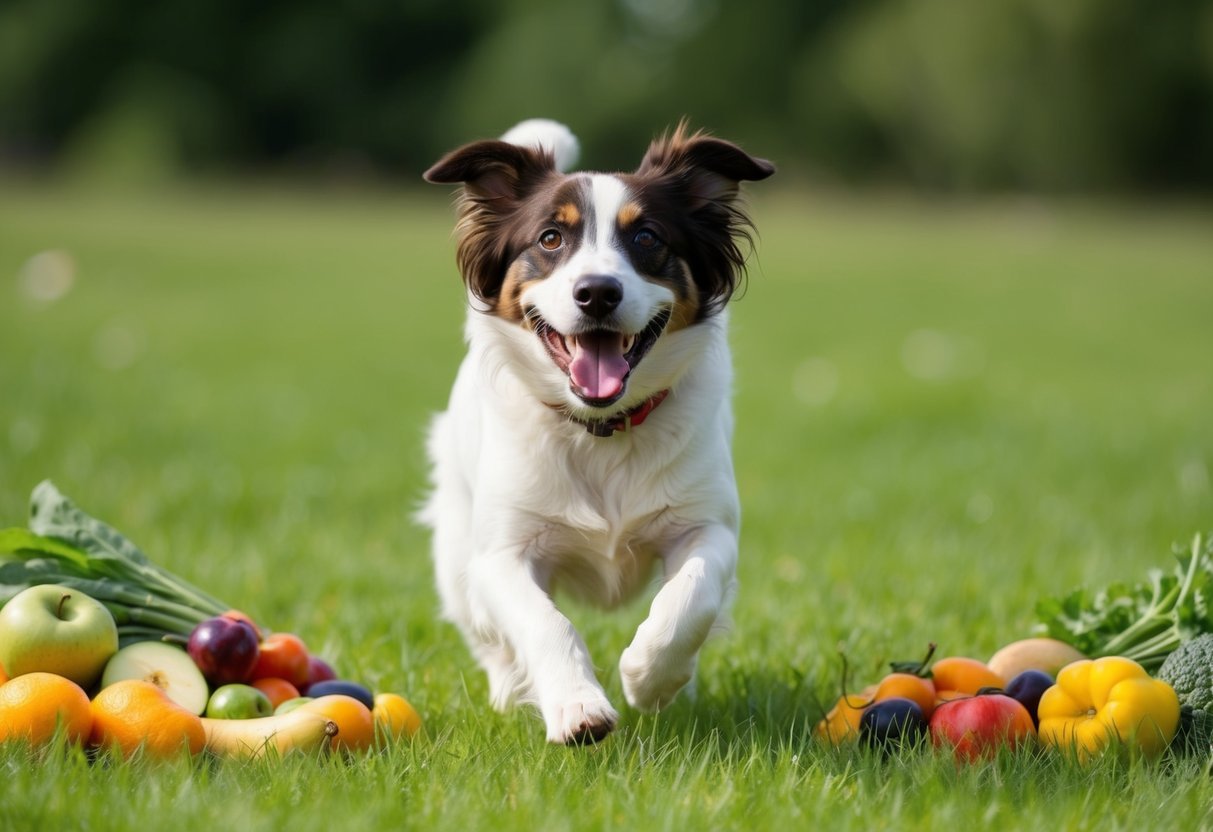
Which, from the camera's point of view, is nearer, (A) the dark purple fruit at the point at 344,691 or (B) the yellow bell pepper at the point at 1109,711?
(B) the yellow bell pepper at the point at 1109,711

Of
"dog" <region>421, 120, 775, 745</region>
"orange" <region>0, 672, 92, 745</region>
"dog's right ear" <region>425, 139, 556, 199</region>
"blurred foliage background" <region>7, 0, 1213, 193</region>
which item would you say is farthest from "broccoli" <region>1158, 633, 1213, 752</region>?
"blurred foliage background" <region>7, 0, 1213, 193</region>

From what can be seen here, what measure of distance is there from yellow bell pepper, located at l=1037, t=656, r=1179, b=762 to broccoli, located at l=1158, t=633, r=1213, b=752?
0.04 metres

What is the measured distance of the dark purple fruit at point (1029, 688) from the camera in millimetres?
3352

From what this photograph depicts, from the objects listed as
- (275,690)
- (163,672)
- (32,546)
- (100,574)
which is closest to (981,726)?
(275,690)

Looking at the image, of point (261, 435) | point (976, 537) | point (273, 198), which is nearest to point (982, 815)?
point (976, 537)

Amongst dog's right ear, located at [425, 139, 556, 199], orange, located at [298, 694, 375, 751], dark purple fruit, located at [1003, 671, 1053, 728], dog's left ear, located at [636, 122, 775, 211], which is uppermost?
dog's left ear, located at [636, 122, 775, 211]

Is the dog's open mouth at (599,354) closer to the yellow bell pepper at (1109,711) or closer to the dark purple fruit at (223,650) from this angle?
the dark purple fruit at (223,650)

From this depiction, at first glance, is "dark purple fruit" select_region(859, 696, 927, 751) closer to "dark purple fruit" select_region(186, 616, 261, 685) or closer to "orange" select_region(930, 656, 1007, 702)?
"orange" select_region(930, 656, 1007, 702)

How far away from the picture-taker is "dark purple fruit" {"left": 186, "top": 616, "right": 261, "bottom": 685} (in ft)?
11.1

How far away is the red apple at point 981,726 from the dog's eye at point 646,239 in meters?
1.47

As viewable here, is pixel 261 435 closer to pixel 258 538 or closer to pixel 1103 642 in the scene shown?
pixel 258 538

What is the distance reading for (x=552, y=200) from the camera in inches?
148

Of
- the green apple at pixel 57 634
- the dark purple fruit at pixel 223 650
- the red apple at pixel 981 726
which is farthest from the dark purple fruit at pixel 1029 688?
the green apple at pixel 57 634

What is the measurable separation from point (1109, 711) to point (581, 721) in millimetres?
1237
